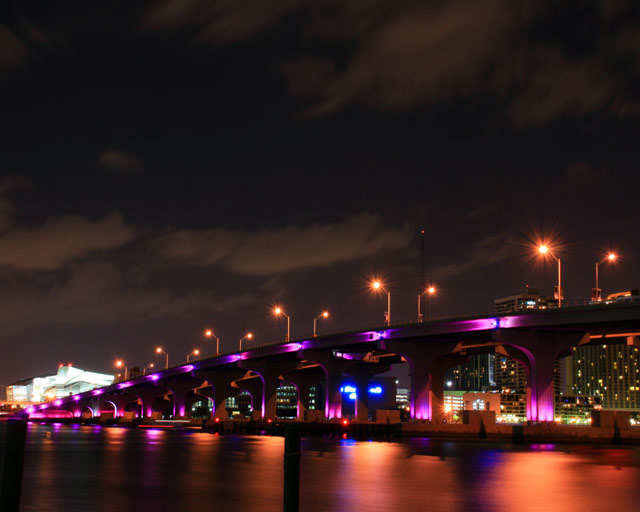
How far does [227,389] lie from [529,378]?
9451 centimetres

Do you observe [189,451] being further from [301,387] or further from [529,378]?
[301,387]

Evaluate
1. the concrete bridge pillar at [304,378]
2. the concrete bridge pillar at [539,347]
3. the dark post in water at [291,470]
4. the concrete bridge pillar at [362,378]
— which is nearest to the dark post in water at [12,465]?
the dark post in water at [291,470]

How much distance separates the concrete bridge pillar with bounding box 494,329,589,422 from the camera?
83.0m

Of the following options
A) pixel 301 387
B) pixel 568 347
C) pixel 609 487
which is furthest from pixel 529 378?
pixel 301 387

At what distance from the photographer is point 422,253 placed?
196875 mm

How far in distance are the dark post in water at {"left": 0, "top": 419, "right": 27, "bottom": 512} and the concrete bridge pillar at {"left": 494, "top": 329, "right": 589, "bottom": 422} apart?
247 ft

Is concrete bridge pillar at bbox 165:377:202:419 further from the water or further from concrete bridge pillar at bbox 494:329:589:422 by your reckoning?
the water

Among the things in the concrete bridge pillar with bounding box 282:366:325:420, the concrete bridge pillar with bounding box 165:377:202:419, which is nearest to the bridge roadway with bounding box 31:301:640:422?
the concrete bridge pillar with bounding box 282:366:325:420

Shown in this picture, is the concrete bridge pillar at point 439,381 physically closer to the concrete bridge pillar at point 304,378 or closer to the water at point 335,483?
the water at point 335,483

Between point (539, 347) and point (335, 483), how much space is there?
190ft

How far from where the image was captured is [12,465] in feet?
44.4

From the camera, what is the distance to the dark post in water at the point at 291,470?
47.3ft

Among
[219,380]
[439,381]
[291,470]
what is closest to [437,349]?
[439,381]

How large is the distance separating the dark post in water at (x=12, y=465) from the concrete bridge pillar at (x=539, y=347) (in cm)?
7541
